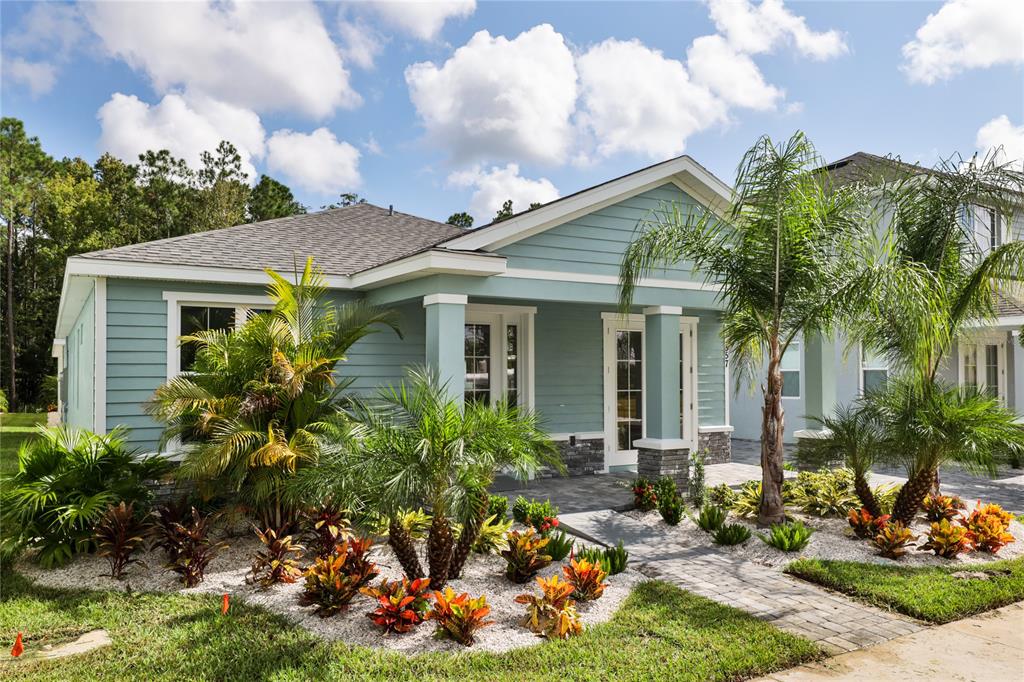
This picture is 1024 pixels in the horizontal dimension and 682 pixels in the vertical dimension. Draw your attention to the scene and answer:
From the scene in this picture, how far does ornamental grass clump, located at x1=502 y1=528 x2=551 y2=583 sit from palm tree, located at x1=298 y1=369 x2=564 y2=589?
488 mm

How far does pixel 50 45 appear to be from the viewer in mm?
8008

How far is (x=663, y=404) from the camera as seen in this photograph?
30.8 ft

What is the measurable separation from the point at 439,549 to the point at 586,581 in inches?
47.0

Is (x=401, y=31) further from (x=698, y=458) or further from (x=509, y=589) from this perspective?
(x=509, y=589)

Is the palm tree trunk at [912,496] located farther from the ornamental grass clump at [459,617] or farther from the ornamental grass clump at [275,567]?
the ornamental grass clump at [275,567]

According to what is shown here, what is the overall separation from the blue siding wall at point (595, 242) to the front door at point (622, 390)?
90.7 inches

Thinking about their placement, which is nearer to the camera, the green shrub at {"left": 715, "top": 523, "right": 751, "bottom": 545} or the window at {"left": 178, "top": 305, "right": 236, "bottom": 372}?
the green shrub at {"left": 715, "top": 523, "right": 751, "bottom": 545}

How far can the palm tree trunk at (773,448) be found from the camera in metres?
7.50

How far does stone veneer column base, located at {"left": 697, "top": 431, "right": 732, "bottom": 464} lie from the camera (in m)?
12.8

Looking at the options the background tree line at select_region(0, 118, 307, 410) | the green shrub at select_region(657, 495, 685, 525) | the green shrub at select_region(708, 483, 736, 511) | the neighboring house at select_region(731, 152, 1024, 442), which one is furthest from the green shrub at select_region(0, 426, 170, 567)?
the background tree line at select_region(0, 118, 307, 410)

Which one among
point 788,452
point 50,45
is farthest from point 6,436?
point 788,452

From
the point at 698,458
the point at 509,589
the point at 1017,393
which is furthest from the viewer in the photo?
the point at 1017,393

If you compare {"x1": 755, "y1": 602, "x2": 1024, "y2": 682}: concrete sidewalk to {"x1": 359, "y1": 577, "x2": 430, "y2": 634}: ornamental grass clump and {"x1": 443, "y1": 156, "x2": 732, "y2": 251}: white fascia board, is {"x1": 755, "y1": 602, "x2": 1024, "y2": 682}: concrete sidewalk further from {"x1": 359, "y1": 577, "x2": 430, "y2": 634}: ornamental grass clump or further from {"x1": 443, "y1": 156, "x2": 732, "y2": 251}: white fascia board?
{"x1": 443, "y1": 156, "x2": 732, "y2": 251}: white fascia board

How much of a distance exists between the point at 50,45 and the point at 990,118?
13.3m
